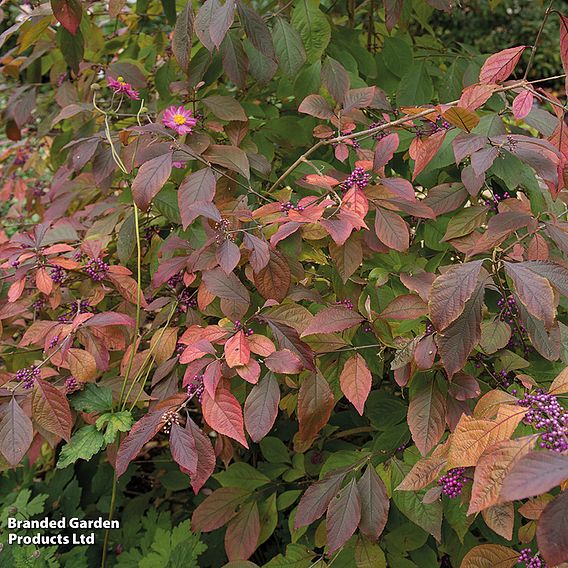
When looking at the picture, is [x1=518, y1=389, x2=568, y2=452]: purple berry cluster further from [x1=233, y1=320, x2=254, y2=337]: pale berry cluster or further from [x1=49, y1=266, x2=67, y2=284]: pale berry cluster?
[x1=49, y1=266, x2=67, y2=284]: pale berry cluster

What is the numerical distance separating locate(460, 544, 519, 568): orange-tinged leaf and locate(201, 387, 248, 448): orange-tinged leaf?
343 mm

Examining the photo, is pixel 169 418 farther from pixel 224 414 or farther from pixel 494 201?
pixel 494 201

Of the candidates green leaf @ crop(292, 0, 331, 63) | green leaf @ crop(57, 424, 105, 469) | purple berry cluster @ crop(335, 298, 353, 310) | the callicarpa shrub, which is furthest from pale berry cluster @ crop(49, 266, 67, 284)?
green leaf @ crop(292, 0, 331, 63)

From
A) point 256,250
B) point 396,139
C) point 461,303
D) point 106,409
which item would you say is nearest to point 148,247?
point 106,409

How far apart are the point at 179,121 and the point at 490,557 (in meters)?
0.89

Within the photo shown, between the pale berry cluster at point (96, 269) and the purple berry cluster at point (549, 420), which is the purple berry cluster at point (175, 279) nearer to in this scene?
the pale berry cluster at point (96, 269)

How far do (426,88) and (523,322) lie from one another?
727 mm

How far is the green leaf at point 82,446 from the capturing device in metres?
1.06

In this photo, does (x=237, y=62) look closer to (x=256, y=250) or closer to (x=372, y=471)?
(x=256, y=250)

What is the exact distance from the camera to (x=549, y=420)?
2.34 ft

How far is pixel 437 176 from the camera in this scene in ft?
4.47

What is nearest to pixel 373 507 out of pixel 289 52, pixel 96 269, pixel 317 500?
pixel 317 500

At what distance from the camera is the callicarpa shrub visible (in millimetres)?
896

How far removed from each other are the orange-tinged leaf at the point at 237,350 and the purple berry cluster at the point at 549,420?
0.39 metres
